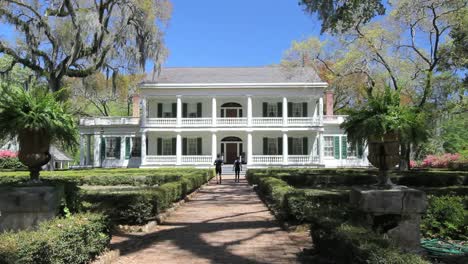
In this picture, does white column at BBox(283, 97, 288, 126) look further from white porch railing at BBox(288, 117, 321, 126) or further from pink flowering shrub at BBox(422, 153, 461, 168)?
pink flowering shrub at BBox(422, 153, 461, 168)

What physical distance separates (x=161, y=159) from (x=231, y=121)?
6445 millimetres

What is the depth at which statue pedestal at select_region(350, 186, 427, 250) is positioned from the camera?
6.34 metres

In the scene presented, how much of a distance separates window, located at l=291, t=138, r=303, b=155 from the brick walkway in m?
25.7

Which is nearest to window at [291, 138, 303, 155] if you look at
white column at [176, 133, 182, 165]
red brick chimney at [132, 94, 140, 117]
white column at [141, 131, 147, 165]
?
white column at [176, 133, 182, 165]

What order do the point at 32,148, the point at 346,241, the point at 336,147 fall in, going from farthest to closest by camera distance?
the point at 336,147 → the point at 32,148 → the point at 346,241

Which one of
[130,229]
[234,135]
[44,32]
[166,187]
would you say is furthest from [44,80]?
[130,229]

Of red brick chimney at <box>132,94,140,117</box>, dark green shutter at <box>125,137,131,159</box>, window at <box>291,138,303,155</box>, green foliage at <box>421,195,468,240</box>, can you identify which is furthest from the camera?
red brick chimney at <box>132,94,140,117</box>

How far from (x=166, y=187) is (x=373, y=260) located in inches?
329

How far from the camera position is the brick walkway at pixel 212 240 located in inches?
276

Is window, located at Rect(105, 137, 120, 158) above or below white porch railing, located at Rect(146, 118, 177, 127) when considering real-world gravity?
below

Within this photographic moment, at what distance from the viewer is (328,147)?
125ft

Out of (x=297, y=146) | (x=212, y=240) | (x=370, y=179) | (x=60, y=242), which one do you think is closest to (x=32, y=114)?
(x=60, y=242)

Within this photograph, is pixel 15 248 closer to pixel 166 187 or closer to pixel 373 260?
pixel 373 260

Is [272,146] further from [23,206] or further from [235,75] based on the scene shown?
[23,206]
